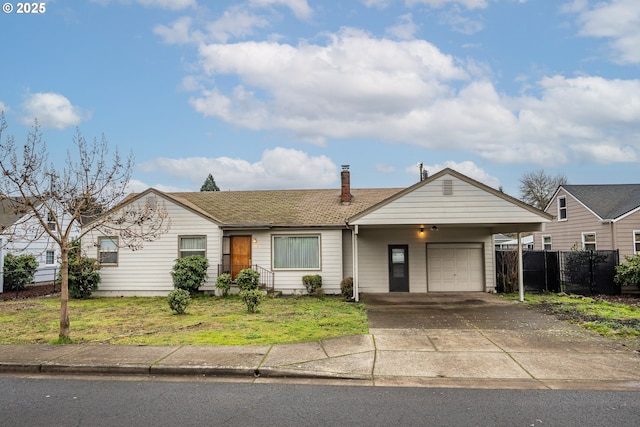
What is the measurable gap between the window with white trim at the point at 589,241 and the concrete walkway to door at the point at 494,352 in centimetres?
1303

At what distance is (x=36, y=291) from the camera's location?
64.0 feet

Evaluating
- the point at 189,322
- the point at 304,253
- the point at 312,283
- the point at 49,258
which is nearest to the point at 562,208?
the point at 304,253

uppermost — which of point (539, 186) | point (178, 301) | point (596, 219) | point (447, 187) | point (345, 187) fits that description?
point (539, 186)

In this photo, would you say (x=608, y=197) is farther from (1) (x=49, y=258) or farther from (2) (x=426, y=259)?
(1) (x=49, y=258)

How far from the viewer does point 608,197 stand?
22.9 m

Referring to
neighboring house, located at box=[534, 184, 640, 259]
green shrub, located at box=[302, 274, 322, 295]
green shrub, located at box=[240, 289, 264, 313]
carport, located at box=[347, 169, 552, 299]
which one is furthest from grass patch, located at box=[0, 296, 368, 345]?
neighboring house, located at box=[534, 184, 640, 259]

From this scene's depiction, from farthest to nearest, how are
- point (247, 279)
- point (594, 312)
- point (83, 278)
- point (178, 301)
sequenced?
point (83, 278) → point (247, 279) → point (178, 301) → point (594, 312)

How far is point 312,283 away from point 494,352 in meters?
9.53

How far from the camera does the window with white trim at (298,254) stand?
16.8 metres

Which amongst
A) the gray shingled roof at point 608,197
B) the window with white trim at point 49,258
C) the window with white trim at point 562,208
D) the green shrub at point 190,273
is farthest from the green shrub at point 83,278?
the window with white trim at point 562,208

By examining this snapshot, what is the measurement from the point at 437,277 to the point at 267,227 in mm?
7414

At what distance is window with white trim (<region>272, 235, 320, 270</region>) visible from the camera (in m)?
16.8

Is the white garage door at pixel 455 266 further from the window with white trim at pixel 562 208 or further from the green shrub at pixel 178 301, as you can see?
the window with white trim at pixel 562 208

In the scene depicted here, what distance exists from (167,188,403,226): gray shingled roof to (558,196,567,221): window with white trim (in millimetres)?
11615
